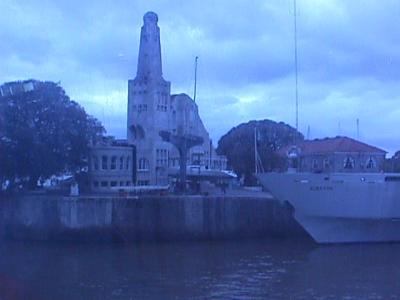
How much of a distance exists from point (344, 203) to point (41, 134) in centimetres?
2221

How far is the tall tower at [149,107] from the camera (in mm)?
72250

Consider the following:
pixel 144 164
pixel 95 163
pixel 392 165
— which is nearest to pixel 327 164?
pixel 392 165

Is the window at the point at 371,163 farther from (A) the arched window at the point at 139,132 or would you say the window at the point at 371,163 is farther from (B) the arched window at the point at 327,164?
(A) the arched window at the point at 139,132

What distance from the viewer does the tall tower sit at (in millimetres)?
72250

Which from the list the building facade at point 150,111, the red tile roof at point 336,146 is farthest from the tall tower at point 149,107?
the red tile roof at point 336,146

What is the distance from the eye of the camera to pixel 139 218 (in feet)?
160

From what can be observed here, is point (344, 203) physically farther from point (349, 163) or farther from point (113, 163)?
point (113, 163)

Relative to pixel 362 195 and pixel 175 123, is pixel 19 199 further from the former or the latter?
pixel 175 123

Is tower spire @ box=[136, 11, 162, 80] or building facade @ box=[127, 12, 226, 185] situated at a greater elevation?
tower spire @ box=[136, 11, 162, 80]

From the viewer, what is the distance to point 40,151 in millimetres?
54188

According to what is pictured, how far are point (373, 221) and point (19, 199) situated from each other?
894 inches

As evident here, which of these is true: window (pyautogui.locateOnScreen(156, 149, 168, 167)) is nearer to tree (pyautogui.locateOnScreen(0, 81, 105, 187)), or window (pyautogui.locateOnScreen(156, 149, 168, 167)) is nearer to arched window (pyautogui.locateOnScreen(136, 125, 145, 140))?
arched window (pyautogui.locateOnScreen(136, 125, 145, 140))

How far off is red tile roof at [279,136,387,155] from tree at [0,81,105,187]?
699 inches

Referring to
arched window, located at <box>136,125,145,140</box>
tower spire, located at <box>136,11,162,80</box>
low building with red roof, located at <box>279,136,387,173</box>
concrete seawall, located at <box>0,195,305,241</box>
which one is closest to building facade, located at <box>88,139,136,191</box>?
arched window, located at <box>136,125,145,140</box>
